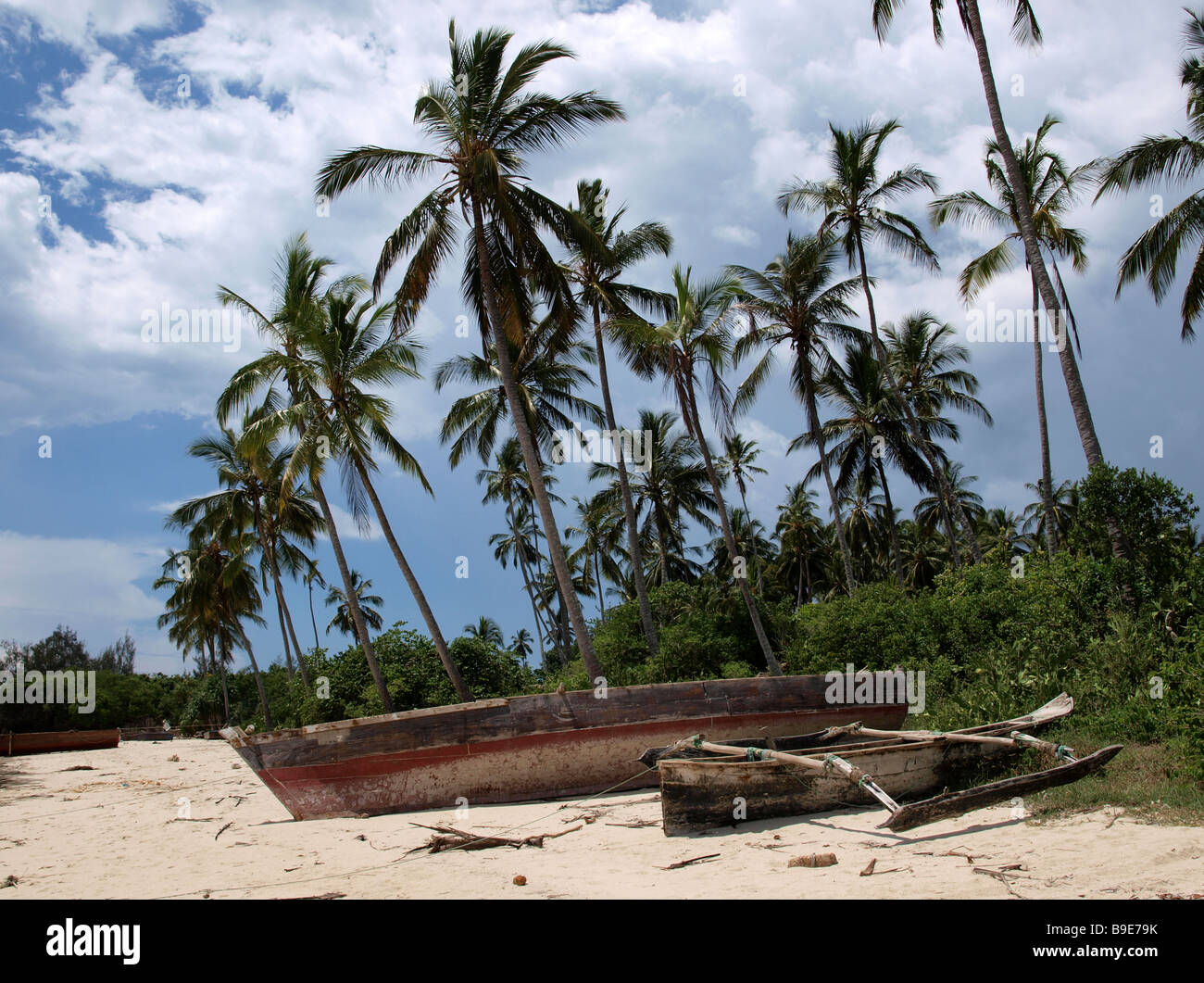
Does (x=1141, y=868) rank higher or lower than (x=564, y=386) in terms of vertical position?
lower

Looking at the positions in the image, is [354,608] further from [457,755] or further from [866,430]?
[866,430]

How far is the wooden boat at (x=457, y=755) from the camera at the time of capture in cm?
1012

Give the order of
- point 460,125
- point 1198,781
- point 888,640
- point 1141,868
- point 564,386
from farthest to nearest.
Answer: point 564,386, point 888,640, point 460,125, point 1198,781, point 1141,868

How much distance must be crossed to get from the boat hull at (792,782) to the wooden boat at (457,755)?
120 inches

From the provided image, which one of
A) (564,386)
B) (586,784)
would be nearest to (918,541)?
(564,386)

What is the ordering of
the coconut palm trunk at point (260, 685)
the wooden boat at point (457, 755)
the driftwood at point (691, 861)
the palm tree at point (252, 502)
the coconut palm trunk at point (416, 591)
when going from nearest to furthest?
1. the driftwood at point (691, 861)
2. the wooden boat at point (457, 755)
3. the coconut palm trunk at point (416, 591)
4. the palm tree at point (252, 502)
5. the coconut palm trunk at point (260, 685)

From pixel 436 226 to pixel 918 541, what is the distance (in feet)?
123

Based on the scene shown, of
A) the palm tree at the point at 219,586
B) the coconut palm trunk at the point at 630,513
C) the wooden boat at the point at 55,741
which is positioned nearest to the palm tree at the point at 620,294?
the coconut palm trunk at the point at 630,513

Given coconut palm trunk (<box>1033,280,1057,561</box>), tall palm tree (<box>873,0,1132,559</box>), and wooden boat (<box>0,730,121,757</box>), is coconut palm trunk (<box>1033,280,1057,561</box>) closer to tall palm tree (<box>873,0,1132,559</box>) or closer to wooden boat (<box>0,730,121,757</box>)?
tall palm tree (<box>873,0,1132,559</box>)

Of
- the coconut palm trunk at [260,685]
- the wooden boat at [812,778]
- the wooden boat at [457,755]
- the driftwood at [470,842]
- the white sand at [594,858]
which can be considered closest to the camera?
the white sand at [594,858]

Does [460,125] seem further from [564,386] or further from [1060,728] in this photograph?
[1060,728]

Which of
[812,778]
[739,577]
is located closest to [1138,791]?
[812,778]

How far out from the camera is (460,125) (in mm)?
14188

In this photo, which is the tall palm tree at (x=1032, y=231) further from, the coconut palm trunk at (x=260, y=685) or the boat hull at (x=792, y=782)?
the coconut palm trunk at (x=260, y=685)
